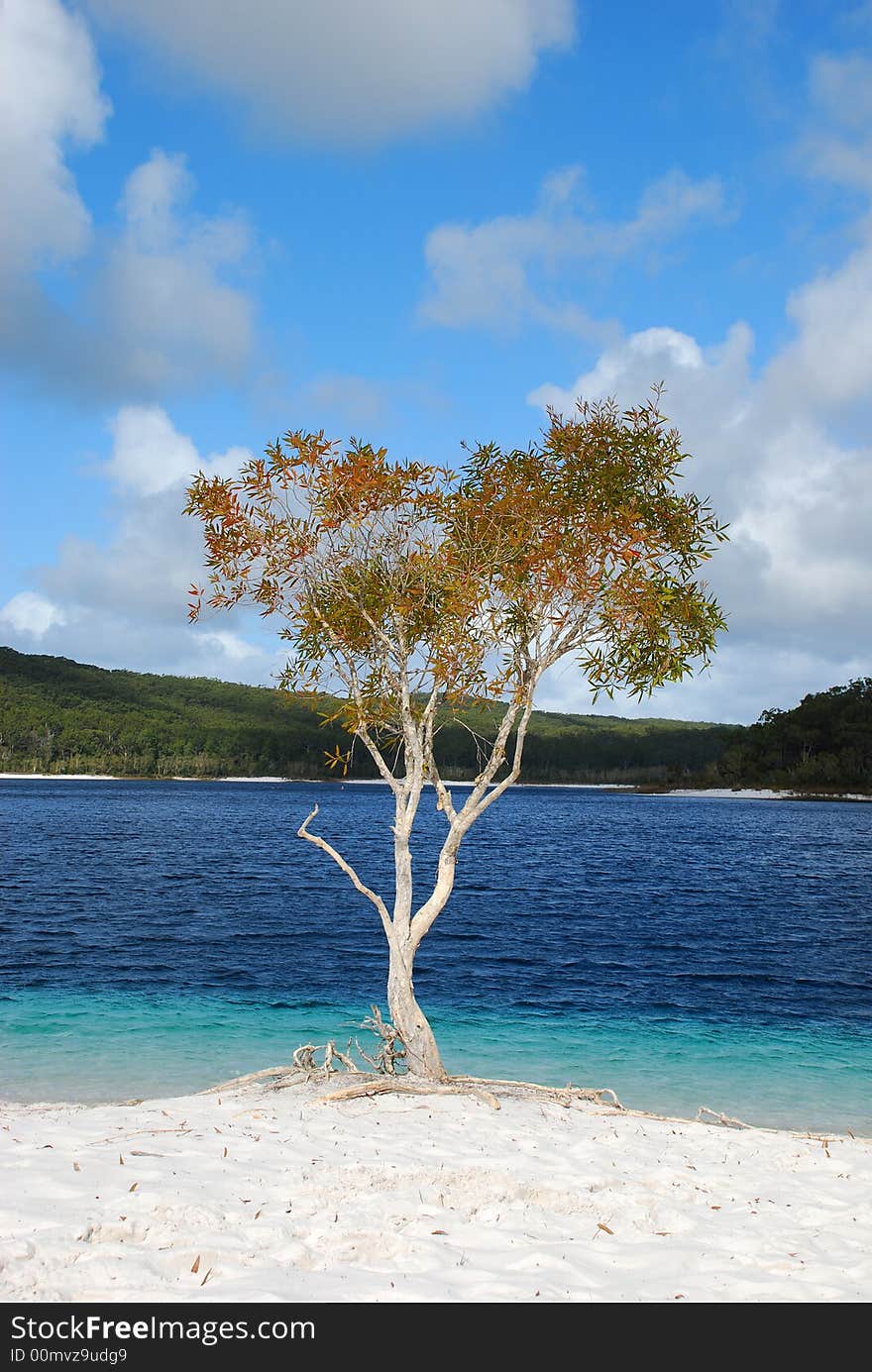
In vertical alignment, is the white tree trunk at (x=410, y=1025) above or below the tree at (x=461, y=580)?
below

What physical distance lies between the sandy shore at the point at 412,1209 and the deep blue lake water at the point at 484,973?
6.07 metres

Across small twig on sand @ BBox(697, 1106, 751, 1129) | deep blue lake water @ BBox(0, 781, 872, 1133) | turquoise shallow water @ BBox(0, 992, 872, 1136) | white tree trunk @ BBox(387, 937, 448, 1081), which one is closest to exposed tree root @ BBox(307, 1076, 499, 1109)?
white tree trunk @ BBox(387, 937, 448, 1081)

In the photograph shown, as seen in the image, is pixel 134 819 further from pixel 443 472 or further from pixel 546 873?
pixel 443 472

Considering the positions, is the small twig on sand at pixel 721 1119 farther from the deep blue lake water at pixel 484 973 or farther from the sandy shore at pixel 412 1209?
the sandy shore at pixel 412 1209

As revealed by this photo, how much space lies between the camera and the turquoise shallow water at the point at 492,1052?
1736 cm

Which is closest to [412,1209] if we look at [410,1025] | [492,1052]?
[410,1025]

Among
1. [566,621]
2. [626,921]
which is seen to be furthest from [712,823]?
[566,621]

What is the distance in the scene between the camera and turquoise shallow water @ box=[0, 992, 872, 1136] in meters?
17.4

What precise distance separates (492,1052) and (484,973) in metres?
9.73

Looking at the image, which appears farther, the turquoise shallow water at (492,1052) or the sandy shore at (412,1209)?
the turquoise shallow water at (492,1052)

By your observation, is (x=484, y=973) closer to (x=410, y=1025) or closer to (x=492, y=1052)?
(x=492, y=1052)

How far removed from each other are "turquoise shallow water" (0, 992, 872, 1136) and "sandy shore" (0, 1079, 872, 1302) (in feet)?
15.4

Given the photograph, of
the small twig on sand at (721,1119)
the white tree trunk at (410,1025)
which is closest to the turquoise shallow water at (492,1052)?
the small twig on sand at (721,1119)
